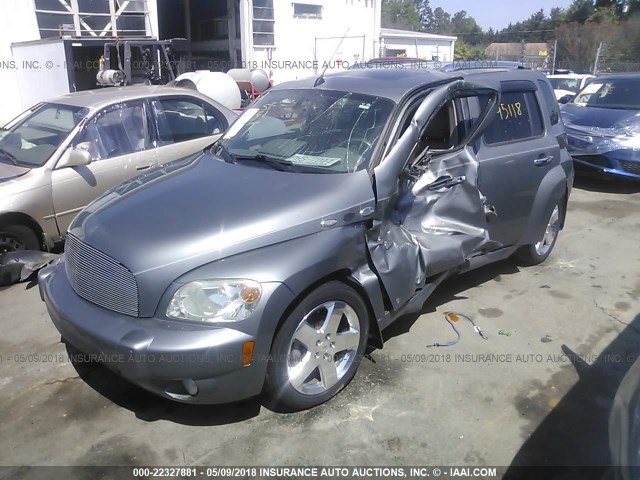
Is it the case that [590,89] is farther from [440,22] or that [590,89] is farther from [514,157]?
[440,22]

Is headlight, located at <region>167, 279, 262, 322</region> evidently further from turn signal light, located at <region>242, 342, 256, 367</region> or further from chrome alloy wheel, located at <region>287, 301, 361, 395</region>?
chrome alloy wheel, located at <region>287, 301, 361, 395</region>

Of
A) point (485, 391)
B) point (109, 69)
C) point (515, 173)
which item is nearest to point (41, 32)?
point (109, 69)

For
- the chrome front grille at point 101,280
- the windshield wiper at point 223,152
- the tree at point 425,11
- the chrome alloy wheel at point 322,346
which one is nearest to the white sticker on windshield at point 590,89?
the windshield wiper at point 223,152

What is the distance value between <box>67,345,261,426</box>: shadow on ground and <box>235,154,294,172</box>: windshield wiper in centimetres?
147

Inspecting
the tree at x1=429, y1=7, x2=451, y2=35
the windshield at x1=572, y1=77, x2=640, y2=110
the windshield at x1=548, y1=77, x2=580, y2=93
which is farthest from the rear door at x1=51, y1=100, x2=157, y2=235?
the tree at x1=429, y1=7, x2=451, y2=35

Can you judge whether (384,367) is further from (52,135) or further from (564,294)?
(52,135)

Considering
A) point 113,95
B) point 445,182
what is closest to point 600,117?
point 445,182

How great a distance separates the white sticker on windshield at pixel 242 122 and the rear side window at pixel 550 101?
8.77ft

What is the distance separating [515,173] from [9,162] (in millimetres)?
4624

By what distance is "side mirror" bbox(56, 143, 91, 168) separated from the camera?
5.01 m

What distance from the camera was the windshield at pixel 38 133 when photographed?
5.17 m

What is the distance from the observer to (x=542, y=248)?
5.27 m

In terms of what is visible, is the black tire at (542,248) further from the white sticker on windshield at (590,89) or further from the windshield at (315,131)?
the white sticker on windshield at (590,89)

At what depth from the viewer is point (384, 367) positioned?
360cm
